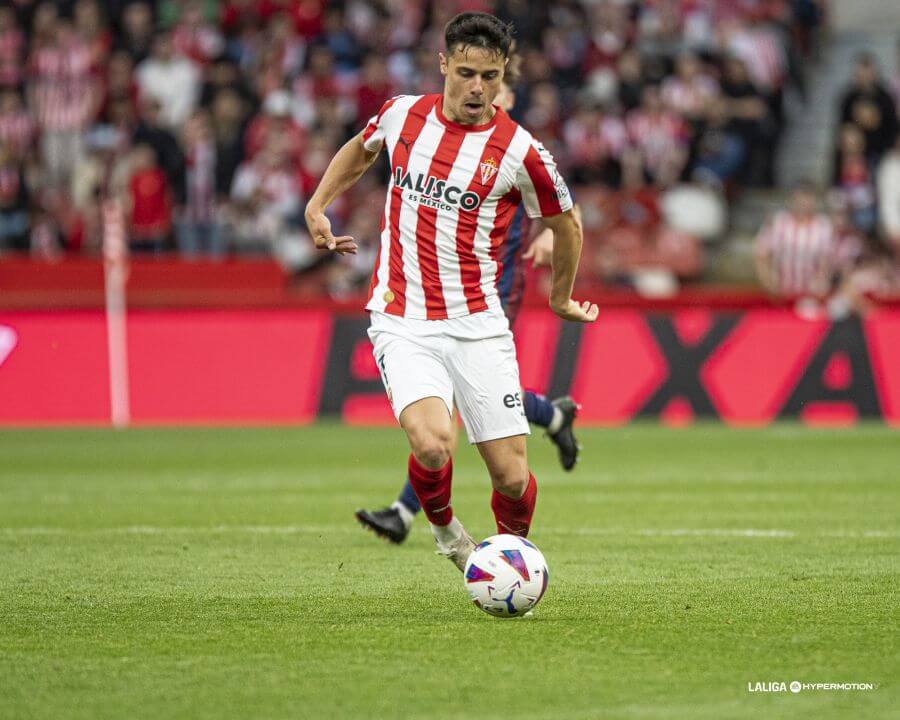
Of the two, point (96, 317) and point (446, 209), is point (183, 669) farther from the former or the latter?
point (96, 317)

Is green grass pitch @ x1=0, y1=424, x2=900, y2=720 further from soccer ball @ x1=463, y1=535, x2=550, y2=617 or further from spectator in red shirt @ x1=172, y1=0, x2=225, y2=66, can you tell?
spectator in red shirt @ x1=172, y1=0, x2=225, y2=66

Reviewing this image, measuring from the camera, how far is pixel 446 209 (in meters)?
6.61

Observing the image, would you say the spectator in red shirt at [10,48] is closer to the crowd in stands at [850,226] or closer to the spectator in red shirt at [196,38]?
the spectator in red shirt at [196,38]

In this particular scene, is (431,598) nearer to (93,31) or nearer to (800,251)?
(800,251)

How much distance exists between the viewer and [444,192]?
6.59 m

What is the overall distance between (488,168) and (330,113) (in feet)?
46.3

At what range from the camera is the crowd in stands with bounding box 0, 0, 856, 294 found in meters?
19.7

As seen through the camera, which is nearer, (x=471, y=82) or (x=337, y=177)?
(x=471, y=82)

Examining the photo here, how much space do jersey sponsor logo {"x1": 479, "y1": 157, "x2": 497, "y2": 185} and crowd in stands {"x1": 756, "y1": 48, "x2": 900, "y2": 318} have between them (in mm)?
10174

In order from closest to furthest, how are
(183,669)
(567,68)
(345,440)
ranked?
(183,669)
(345,440)
(567,68)

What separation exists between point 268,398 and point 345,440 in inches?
74.4

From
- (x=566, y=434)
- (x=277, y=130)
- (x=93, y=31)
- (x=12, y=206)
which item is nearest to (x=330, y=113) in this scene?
(x=277, y=130)

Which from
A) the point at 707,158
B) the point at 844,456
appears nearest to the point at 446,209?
the point at 844,456

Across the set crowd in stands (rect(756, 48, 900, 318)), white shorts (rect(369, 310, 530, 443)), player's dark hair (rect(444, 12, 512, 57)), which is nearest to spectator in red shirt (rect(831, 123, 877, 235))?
crowd in stands (rect(756, 48, 900, 318))
